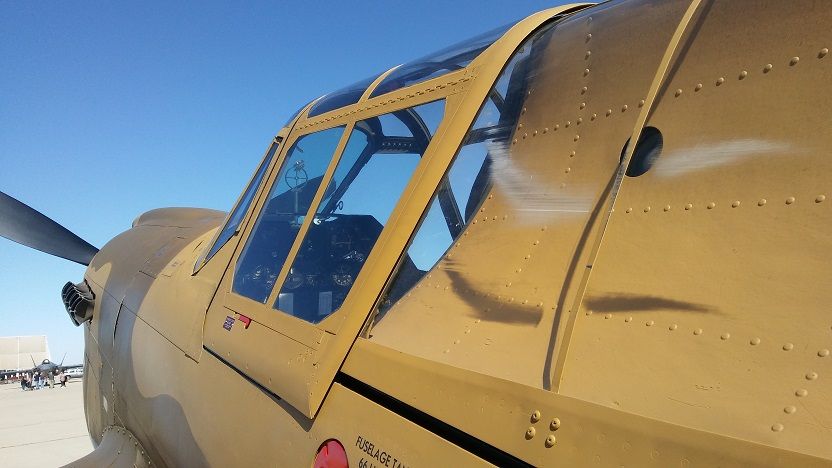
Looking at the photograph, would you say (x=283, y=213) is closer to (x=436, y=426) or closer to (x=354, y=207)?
(x=354, y=207)

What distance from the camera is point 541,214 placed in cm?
192

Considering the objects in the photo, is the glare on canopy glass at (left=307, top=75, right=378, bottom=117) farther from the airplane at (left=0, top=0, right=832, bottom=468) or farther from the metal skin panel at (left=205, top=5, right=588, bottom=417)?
the metal skin panel at (left=205, top=5, right=588, bottom=417)

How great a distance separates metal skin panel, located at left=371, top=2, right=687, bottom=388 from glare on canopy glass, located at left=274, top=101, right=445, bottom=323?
39 centimetres

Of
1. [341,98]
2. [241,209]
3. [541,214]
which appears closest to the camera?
[541,214]

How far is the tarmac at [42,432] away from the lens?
14.0m

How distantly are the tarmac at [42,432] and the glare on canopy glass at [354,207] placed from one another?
13743 millimetres

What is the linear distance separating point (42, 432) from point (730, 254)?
809 inches

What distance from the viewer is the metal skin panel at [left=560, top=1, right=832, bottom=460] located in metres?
1.19

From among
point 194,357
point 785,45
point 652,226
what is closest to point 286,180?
point 194,357

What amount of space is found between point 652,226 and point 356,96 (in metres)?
1.94

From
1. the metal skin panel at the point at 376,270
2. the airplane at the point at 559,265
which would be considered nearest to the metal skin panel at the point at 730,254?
the airplane at the point at 559,265

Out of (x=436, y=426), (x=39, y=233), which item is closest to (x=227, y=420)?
(x=436, y=426)

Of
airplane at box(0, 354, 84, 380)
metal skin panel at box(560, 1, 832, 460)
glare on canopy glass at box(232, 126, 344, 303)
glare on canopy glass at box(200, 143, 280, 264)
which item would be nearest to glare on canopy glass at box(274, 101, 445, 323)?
glare on canopy glass at box(232, 126, 344, 303)

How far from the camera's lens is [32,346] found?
157 feet
